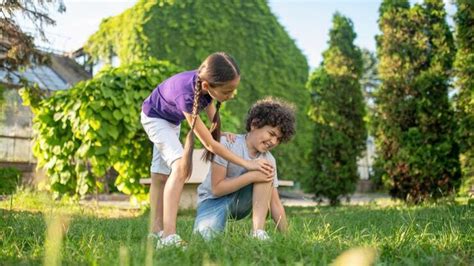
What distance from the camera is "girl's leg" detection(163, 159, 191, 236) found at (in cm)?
292

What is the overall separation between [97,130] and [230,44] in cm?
731

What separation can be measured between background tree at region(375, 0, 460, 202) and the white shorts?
18.8 ft

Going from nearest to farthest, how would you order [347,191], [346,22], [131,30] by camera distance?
1. [347,191]
2. [346,22]
3. [131,30]

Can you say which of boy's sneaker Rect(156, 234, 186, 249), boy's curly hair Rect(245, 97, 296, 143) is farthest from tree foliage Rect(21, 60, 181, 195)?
boy's sneaker Rect(156, 234, 186, 249)

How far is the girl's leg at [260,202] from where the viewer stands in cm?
289

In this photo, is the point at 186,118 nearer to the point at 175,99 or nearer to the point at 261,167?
the point at 175,99

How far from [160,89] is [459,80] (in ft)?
18.7

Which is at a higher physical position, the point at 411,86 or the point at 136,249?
the point at 411,86

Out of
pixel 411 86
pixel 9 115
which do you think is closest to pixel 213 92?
pixel 411 86

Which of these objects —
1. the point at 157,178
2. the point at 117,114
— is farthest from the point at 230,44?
the point at 157,178

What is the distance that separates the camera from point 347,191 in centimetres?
930

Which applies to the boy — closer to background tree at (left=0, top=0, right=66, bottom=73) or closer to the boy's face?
the boy's face

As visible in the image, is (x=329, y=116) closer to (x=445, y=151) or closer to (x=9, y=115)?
(x=445, y=151)

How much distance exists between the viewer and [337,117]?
9.39 metres
